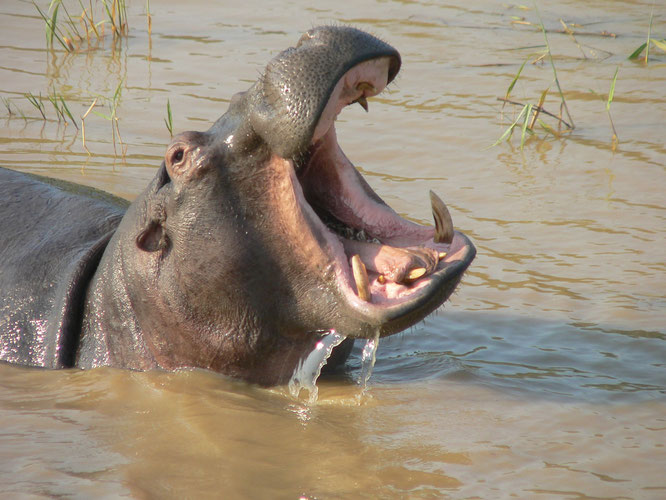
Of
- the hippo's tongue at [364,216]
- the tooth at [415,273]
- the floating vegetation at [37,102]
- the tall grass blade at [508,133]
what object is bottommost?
the floating vegetation at [37,102]

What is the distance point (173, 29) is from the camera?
993 centimetres

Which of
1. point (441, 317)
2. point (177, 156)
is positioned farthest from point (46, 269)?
point (441, 317)

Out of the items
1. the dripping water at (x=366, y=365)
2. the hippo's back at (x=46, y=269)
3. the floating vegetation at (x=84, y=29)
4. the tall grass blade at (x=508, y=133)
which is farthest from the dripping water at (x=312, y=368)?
the floating vegetation at (x=84, y=29)

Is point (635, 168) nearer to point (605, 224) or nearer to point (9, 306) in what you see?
point (605, 224)

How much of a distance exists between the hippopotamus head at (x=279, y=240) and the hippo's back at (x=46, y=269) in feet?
0.96

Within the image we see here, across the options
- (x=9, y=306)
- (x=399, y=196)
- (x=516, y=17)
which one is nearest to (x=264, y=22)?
(x=516, y=17)

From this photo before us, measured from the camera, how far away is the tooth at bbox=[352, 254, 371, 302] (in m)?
3.50

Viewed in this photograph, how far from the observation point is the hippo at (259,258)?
347 centimetres

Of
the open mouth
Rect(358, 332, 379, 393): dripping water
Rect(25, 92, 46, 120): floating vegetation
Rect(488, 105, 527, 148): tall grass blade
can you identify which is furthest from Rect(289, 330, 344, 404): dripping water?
Rect(25, 92, 46, 120): floating vegetation

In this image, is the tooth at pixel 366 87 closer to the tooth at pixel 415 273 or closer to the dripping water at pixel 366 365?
the tooth at pixel 415 273

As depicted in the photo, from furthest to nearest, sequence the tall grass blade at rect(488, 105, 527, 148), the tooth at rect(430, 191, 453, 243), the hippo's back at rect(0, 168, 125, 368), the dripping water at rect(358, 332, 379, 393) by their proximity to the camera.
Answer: the tall grass blade at rect(488, 105, 527, 148) < the hippo's back at rect(0, 168, 125, 368) < the dripping water at rect(358, 332, 379, 393) < the tooth at rect(430, 191, 453, 243)

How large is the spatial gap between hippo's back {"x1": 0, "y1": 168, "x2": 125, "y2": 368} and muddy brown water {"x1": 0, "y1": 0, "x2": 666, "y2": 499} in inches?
6.3

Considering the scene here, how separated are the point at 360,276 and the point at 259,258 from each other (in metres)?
0.39

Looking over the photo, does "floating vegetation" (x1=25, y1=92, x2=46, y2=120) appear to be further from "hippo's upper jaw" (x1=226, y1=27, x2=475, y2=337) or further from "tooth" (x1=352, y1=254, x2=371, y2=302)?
"tooth" (x1=352, y1=254, x2=371, y2=302)
